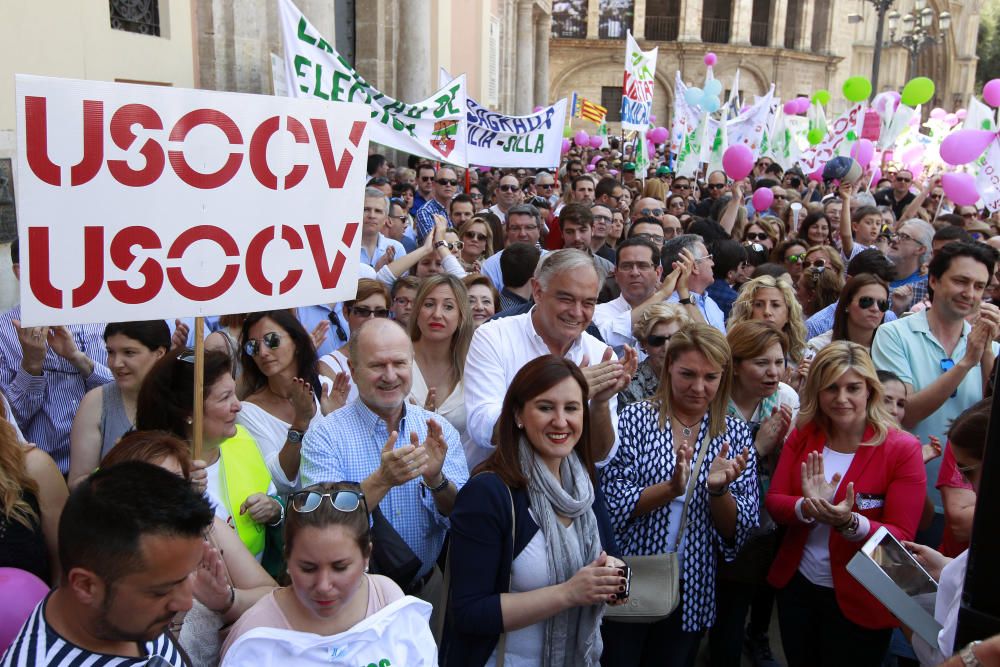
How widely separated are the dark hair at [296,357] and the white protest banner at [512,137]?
613 cm

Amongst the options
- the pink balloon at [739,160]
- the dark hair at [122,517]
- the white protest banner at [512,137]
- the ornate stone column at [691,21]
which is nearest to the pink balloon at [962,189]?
the pink balloon at [739,160]

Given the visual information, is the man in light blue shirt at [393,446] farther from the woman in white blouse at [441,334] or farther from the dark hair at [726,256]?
the dark hair at [726,256]

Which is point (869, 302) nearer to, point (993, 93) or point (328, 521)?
point (328, 521)

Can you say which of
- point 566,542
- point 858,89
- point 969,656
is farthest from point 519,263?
point 858,89

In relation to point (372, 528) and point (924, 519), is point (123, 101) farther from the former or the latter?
point (924, 519)

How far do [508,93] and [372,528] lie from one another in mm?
23282

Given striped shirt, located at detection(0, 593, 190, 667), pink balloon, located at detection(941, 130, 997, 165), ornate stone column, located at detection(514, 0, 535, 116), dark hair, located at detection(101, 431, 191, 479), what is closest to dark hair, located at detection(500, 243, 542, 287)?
dark hair, located at detection(101, 431, 191, 479)

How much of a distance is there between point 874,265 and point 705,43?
45.3 meters

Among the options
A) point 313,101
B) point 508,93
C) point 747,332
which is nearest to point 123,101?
point 313,101

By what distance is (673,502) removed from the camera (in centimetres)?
354

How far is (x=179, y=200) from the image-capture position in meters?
2.97

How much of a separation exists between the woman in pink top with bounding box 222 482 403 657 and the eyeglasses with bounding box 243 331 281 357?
62.4 inches

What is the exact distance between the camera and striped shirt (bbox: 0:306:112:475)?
4.15m

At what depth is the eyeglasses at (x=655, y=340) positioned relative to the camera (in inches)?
171
